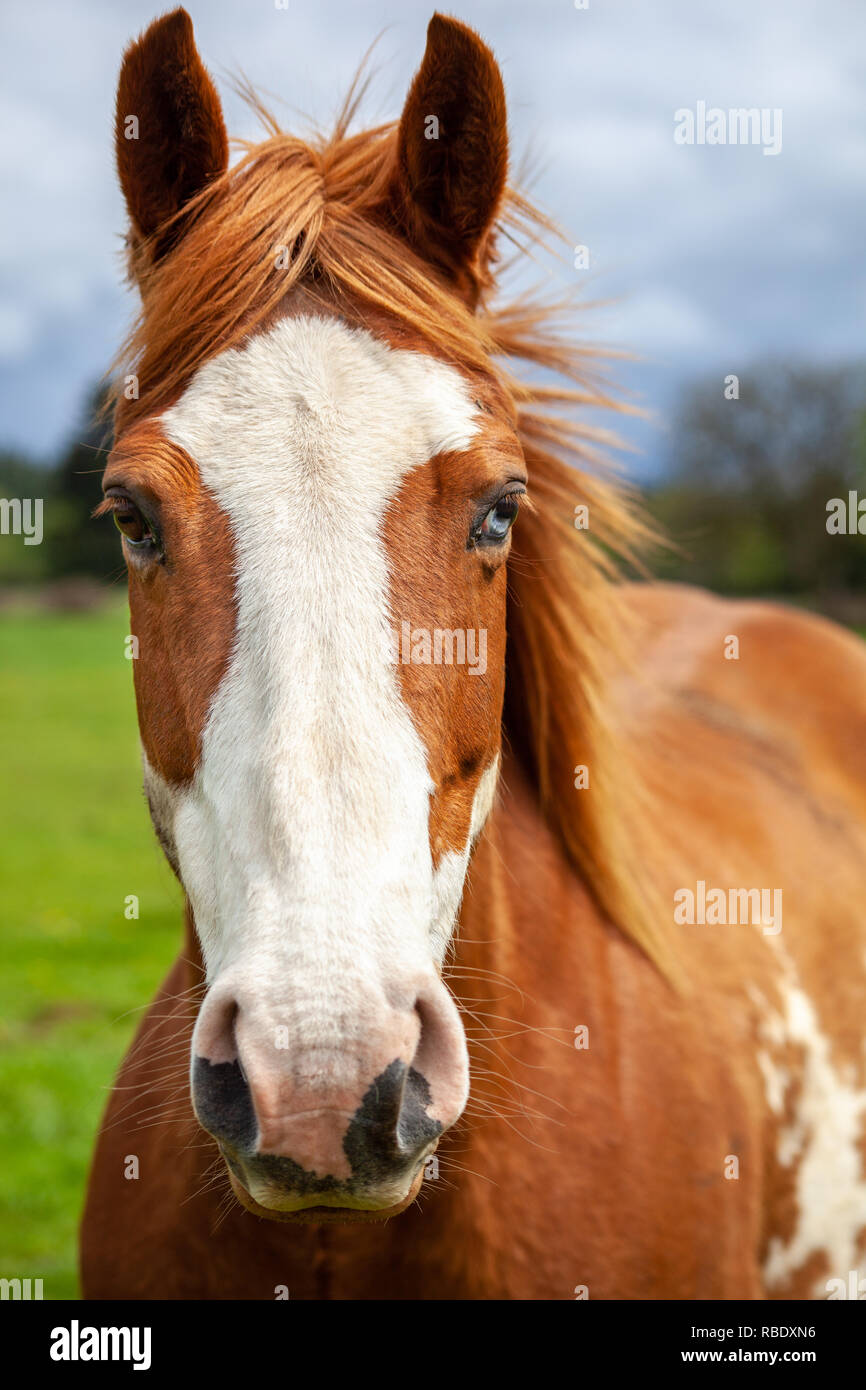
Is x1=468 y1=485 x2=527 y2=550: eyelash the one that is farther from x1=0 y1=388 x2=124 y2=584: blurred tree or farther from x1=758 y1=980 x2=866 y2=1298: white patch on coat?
x1=0 y1=388 x2=124 y2=584: blurred tree

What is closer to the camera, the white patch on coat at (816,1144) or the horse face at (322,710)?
the horse face at (322,710)

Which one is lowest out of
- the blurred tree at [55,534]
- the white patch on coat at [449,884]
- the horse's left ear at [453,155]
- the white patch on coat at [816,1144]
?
the white patch on coat at [816,1144]

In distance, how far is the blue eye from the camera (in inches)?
73.2

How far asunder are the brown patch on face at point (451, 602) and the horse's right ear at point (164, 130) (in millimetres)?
763

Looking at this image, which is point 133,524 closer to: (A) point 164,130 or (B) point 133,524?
(B) point 133,524

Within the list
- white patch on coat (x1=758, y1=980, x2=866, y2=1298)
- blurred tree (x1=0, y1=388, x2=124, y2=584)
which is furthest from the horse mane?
blurred tree (x1=0, y1=388, x2=124, y2=584)

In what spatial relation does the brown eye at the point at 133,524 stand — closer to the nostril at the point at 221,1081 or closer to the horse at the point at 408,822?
the horse at the point at 408,822

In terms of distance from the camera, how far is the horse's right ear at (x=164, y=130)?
1991 millimetres

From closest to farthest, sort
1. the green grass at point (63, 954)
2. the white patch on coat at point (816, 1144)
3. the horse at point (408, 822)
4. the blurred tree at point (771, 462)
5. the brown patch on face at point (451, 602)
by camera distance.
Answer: the horse at point (408, 822), the brown patch on face at point (451, 602), the white patch on coat at point (816, 1144), the green grass at point (63, 954), the blurred tree at point (771, 462)

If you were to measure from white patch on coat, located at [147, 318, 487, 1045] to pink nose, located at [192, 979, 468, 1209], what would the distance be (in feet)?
0.08

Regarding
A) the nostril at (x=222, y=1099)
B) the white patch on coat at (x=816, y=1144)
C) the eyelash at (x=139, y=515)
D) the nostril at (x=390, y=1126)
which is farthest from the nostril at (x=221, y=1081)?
the white patch on coat at (x=816, y=1144)

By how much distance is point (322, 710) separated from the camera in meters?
1.56

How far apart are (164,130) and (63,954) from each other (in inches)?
288

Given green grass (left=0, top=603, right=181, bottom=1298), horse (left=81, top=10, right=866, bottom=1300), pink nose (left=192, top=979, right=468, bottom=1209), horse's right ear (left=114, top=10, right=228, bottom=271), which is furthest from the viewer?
green grass (left=0, top=603, right=181, bottom=1298)
